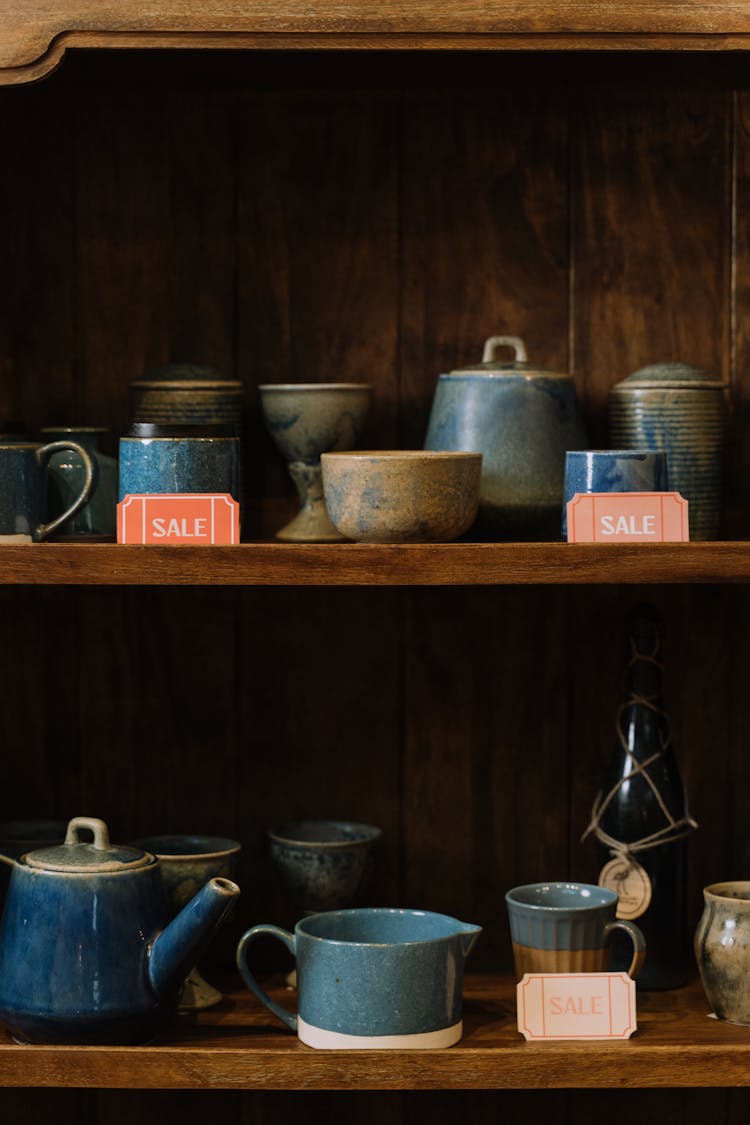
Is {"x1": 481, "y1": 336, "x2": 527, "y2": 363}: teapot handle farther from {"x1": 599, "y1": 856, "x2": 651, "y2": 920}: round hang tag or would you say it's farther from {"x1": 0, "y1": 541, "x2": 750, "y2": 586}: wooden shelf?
{"x1": 599, "y1": 856, "x2": 651, "y2": 920}: round hang tag

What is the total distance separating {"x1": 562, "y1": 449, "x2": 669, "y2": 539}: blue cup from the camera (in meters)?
1.09

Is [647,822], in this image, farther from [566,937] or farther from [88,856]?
[88,856]

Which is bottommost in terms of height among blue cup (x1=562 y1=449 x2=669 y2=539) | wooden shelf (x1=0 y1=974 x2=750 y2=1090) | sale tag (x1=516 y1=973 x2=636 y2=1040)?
wooden shelf (x1=0 y1=974 x2=750 y2=1090)

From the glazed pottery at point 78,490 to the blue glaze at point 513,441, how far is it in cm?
28

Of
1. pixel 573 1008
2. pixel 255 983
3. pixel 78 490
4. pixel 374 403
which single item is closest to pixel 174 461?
pixel 78 490

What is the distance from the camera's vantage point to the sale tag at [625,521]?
3.53 ft

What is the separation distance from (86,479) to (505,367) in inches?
14.0

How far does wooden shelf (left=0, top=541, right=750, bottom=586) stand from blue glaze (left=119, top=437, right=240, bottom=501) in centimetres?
7

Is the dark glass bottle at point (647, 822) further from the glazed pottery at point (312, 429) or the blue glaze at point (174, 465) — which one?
the blue glaze at point (174, 465)

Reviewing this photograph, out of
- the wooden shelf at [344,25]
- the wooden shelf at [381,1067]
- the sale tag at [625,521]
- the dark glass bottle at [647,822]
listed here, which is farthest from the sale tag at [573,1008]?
the wooden shelf at [344,25]

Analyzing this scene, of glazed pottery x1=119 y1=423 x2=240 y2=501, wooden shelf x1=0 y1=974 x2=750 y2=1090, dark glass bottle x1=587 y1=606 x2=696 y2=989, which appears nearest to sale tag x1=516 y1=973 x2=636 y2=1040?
wooden shelf x1=0 y1=974 x2=750 y2=1090

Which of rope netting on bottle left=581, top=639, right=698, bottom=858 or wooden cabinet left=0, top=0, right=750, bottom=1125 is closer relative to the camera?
rope netting on bottle left=581, top=639, right=698, bottom=858

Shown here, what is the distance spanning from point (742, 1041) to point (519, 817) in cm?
32

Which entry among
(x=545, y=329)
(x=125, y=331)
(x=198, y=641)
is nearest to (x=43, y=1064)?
(x=198, y=641)
